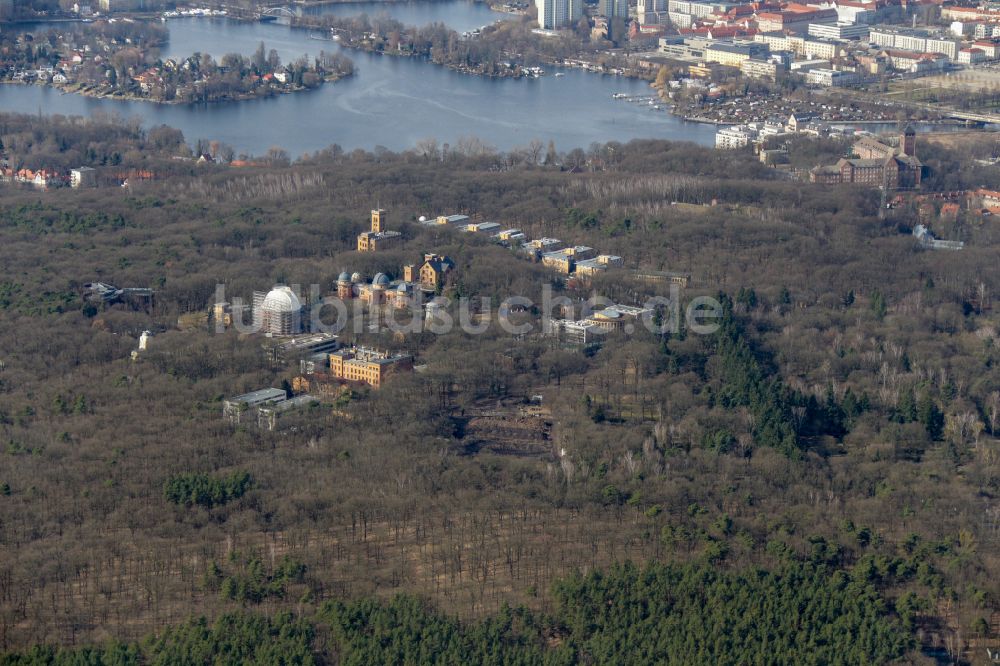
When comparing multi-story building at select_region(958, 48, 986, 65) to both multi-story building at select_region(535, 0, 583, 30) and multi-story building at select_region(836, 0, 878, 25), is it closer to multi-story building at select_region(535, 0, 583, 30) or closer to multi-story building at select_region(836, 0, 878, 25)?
multi-story building at select_region(836, 0, 878, 25)

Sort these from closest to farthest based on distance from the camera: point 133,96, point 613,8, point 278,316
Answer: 1. point 278,316
2. point 133,96
3. point 613,8

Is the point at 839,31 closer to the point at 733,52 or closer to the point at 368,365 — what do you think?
the point at 733,52

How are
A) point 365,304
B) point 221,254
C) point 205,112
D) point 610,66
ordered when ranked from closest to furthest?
1. point 365,304
2. point 221,254
3. point 205,112
4. point 610,66

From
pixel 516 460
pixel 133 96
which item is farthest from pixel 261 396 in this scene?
pixel 133 96

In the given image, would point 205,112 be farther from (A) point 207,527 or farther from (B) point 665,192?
(A) point 207,527

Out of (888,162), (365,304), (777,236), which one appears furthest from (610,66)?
(365,304)

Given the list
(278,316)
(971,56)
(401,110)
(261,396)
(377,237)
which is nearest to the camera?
(261,396)
